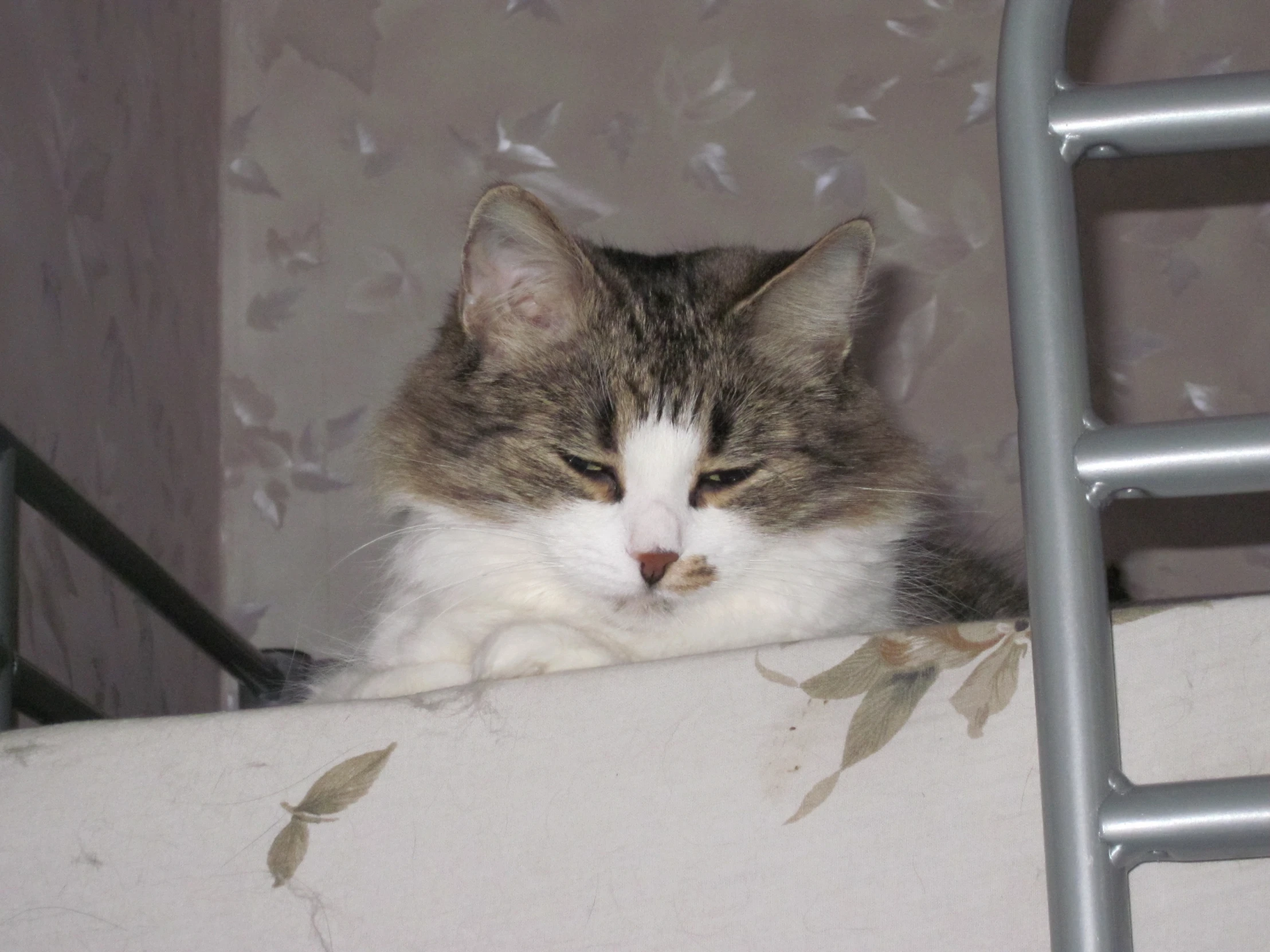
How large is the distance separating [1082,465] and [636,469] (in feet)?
1.86

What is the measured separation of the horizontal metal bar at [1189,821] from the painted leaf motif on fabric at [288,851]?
534 millimetres

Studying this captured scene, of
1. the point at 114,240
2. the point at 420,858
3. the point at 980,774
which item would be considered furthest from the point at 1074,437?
the point at 114,240

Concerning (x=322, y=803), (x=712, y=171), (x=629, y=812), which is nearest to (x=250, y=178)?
(x=712, y=171)

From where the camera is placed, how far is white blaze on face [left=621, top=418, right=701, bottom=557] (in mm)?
1152

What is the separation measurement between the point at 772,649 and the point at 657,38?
193cm

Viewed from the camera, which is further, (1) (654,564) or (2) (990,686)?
(1) (654,564)

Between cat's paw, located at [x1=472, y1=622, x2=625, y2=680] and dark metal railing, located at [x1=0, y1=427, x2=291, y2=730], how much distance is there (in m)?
0.45

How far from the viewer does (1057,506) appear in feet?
2.32

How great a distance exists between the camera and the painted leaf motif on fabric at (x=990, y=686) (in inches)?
30.7

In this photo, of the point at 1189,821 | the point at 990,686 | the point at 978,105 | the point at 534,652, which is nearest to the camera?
the point at 1189,821

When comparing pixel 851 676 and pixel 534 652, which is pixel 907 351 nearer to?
pixel 534 652

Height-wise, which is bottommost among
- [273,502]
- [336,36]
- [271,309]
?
[273,502]

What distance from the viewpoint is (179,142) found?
7.50 ft

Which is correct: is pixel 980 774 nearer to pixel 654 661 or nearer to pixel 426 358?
pixel 654 661
